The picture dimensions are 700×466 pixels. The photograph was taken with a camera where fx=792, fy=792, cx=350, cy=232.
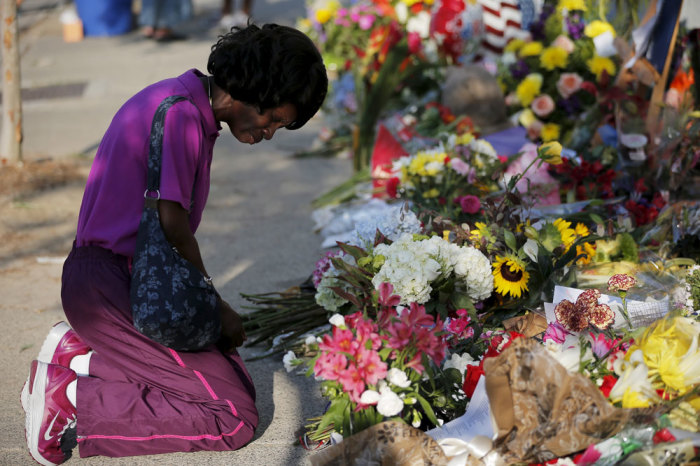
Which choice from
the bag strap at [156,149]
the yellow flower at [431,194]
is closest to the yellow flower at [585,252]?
the yellow flower at [431,194]

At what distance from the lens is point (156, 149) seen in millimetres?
2238

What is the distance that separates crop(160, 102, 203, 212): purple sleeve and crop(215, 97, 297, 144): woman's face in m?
0.12

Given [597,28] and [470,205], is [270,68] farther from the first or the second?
[597,28]

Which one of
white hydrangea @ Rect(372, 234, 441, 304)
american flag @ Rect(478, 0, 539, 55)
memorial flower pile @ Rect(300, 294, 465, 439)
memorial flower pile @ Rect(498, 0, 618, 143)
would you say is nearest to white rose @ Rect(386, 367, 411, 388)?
memorial flower pile @ Rect(300, 294, 465, 439)

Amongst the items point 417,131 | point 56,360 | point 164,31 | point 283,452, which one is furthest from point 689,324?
Answer: point 164,31

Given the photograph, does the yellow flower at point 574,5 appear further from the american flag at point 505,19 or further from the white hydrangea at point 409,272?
the white hydrangea at point 409,272

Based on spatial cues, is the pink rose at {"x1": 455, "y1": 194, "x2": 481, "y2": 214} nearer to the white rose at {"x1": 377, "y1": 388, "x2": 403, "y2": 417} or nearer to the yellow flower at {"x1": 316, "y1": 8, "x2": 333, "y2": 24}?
the white rose at {"x1": 377, "y1": 388, "x2": 403, "y2": 417}

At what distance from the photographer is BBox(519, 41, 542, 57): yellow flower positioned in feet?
17.4

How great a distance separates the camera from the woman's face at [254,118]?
2.35m

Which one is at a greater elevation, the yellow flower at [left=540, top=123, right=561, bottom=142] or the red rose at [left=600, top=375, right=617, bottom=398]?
the red rose at [left=600, top=375, right=617, bottom=398]

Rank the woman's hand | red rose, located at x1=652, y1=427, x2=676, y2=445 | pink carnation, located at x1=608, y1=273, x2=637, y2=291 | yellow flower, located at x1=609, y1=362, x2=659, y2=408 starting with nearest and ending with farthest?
1. red rose, located at x1=652, y1=427, x2=676, y2=445
2. yellow flower, located at x1=609, y1=362, x2=659, y2=408
3. the woman's hand
4. pink carnation, located at x1=608, y1=273, x2=637, y2=291

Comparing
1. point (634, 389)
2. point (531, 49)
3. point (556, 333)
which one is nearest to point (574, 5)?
point (531, 49)

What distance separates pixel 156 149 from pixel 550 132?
3.31 metres

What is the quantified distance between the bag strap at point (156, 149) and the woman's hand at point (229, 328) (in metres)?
0.44
